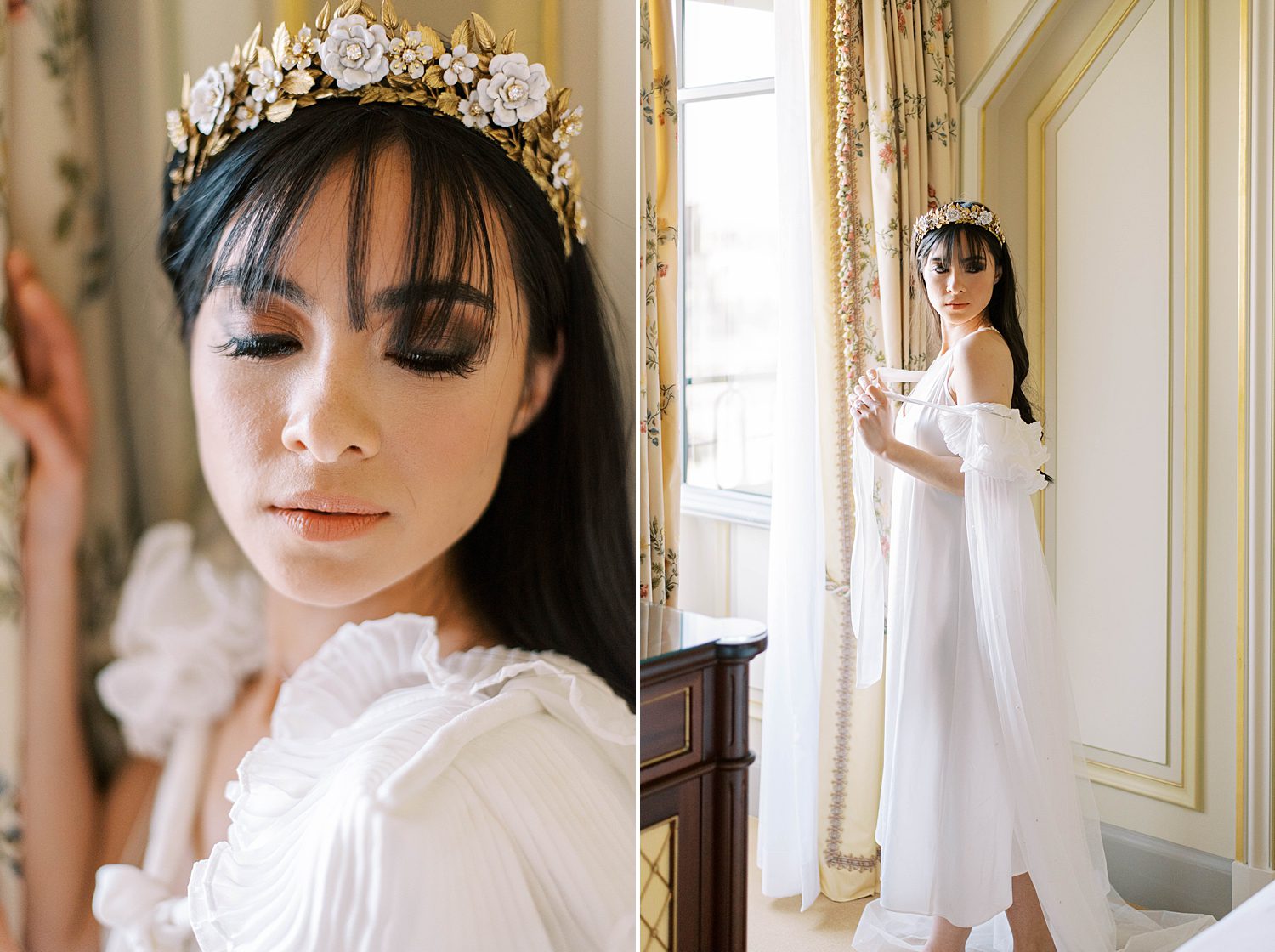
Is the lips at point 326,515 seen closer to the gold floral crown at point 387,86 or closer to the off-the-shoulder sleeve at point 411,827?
the off-the-shoulder sleeve at point 411,827

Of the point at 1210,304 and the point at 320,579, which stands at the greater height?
the point at 1210,304

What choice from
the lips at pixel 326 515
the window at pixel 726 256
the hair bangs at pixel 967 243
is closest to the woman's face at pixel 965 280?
the hair bangs at pixel 967 243

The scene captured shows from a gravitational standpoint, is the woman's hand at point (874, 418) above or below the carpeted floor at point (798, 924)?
above

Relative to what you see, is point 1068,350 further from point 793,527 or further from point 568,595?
point 568,595

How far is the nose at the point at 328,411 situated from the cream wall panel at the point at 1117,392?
232cm

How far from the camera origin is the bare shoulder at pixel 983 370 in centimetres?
201

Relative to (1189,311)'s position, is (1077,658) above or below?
below

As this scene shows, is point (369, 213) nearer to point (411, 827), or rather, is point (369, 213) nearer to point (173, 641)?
point (173, 641)

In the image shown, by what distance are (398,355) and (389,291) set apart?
0.05 m

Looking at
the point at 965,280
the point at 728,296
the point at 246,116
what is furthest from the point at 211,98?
the point at 728,296

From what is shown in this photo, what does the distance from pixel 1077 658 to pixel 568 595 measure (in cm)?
227

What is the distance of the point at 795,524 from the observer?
8.30 feet

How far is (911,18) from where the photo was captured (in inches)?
96.7

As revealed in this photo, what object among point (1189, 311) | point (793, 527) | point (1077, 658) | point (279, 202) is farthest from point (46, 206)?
point (1077, 658)
